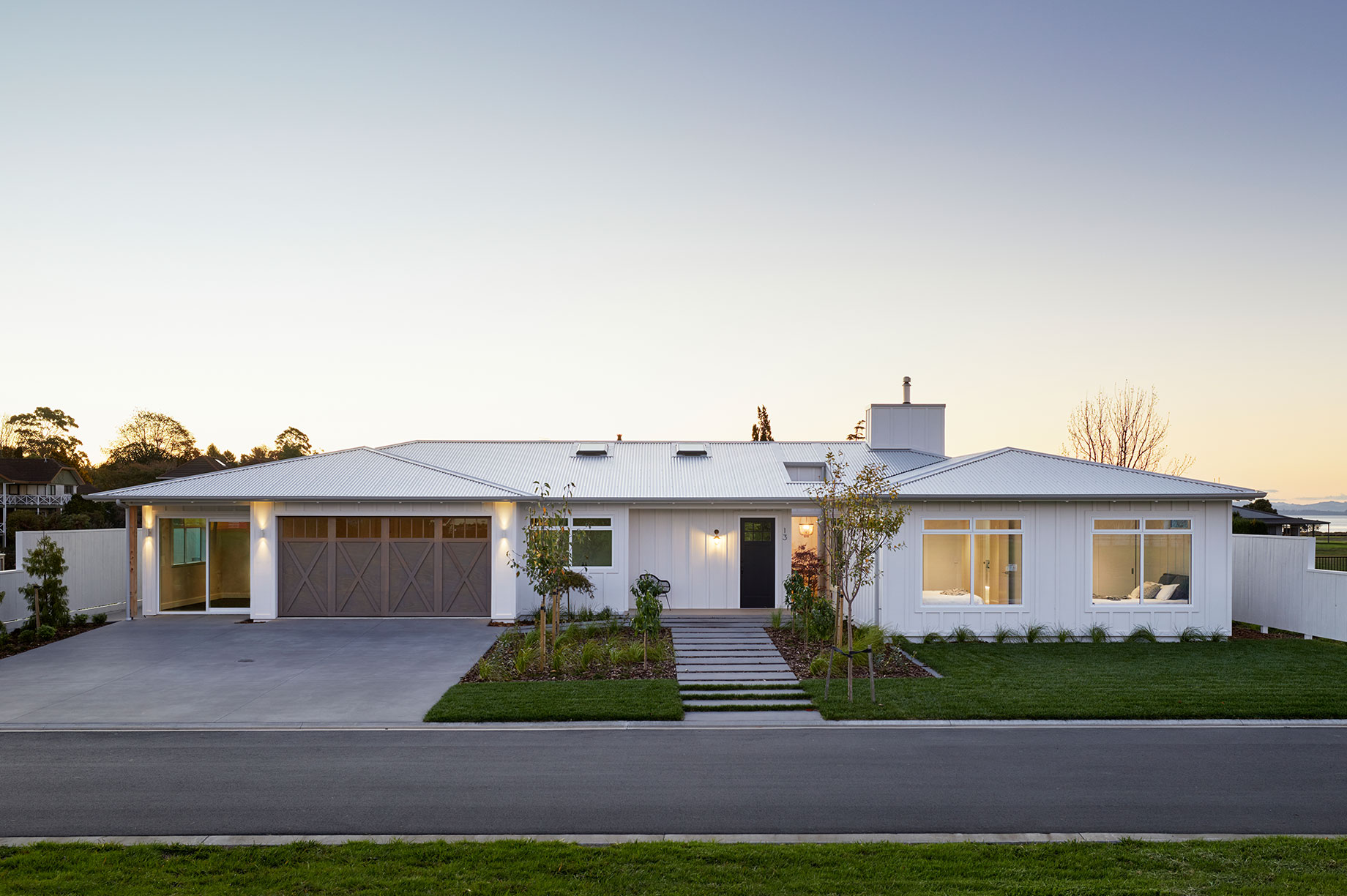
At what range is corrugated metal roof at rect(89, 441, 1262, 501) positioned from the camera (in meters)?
14.4

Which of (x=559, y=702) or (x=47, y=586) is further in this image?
(x=47, y=586)

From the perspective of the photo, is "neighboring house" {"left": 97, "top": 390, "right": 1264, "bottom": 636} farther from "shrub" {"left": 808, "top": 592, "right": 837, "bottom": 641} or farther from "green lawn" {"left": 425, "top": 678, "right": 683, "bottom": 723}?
"green lawn" {"left": 425, "top": 678, "right": 683, "bottom": 723}

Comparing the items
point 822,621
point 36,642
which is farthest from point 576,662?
point 36,642

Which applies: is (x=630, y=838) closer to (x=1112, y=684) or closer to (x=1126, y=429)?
(x=1112, y=684)

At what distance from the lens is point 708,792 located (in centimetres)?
645

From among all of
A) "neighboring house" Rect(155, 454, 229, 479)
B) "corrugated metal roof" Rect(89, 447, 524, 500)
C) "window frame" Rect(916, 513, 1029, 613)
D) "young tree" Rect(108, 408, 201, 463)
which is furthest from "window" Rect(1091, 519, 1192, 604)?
"young tree" Rect(108, 408, 201, 463)

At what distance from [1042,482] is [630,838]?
39.5 ft

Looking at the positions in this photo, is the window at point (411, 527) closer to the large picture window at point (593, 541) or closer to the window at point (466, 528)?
the window at point (466, 528)

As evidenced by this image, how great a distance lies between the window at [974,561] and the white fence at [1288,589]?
519 cm

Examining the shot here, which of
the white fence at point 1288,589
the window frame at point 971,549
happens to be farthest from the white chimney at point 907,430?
the white fence at point 1288,589

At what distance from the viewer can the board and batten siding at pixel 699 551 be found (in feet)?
57.2

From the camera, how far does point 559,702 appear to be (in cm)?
933

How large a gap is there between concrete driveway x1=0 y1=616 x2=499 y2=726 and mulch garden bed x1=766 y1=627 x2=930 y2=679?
5265 mm

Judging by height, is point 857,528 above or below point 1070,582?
above
